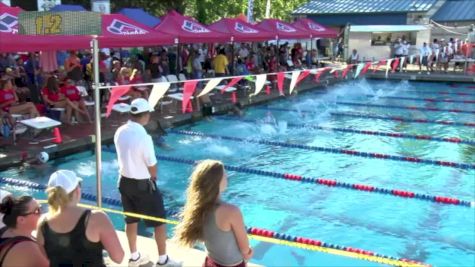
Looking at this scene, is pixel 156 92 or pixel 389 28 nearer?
pixel 156 92

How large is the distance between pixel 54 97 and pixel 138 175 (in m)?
7.42

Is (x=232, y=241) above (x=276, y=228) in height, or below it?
above

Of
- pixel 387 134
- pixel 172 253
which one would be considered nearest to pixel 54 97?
pixel 172 253

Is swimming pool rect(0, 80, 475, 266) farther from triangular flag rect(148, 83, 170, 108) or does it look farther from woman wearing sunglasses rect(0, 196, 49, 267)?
woman wearing sunglasses rect(0, 196, 49, 267)

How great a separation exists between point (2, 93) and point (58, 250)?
311 inches

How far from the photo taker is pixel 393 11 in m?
27.3

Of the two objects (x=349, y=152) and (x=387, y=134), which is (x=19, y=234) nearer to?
(x=349, y=152)

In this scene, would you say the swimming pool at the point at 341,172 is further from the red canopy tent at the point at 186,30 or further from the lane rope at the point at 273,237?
the red canopy tent at the point at 186,30

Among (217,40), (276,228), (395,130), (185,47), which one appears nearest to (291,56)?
(185,47)

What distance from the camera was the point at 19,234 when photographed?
2.64 metres

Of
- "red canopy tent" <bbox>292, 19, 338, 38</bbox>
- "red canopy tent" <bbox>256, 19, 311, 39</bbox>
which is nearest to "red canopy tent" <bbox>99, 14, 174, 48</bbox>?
"red canopy tent" <bbox>256, 19, 311, 39</bbox>

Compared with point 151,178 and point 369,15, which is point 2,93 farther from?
point 369,15

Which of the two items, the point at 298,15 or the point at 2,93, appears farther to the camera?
the point at 298,15

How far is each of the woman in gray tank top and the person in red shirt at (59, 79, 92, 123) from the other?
884cm
